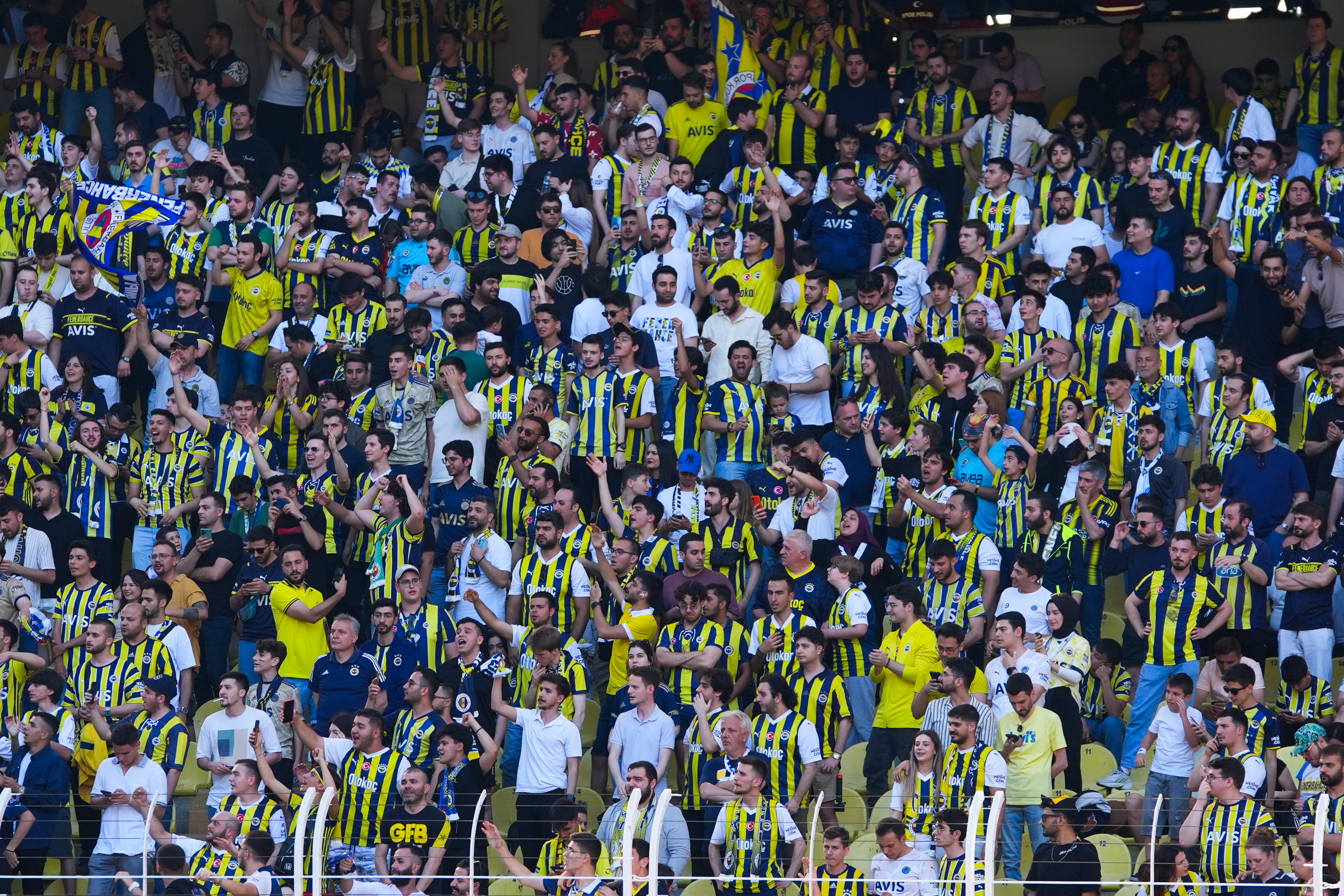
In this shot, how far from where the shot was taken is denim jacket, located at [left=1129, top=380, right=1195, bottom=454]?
13.9m

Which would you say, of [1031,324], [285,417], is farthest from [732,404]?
[285,417]

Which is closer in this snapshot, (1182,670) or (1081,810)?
(1081,810)

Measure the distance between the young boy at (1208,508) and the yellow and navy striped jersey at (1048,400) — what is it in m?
1.28

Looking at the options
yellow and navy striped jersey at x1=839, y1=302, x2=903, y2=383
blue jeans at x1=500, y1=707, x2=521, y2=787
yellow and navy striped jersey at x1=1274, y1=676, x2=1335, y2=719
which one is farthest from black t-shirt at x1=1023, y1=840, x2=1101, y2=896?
yellow and navy striped jersey at x1=839, y1=302, x2=903, y2=383

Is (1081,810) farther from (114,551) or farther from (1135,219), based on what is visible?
(114,551)

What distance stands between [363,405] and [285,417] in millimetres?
630

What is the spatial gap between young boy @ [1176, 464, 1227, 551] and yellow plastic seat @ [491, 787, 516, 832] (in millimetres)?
4310

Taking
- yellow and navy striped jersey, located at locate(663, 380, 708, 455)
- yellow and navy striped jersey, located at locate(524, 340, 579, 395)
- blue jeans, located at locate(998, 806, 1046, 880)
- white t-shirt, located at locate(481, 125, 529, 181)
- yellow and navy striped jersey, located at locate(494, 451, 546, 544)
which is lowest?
blue jeans, located at locate(998, 806, 1046, 880)

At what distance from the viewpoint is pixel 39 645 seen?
13.4 meters

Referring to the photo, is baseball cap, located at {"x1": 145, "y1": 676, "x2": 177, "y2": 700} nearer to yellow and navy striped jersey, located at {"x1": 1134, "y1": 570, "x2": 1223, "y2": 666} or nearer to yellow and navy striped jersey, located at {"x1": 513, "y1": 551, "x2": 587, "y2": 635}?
yellow and navy striped jersey, located at {"x1": 513, "y1": 551, "x2": 587, "y2": 635}

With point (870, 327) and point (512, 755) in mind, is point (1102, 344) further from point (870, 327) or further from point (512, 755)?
point (512, 755)

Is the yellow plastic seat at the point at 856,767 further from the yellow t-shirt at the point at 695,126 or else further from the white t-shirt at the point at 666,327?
the yellow t-shirt at the point at 695,126

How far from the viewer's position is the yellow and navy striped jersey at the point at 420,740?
11.7m

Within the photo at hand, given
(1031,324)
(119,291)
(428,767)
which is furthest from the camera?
(119,291)
